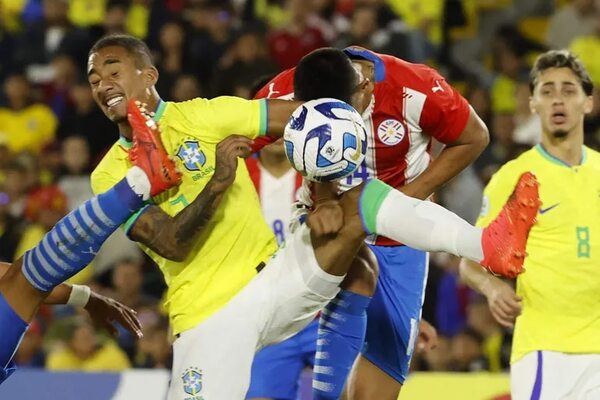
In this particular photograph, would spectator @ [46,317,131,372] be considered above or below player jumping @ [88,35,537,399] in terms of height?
below

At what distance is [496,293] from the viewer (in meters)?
5.71

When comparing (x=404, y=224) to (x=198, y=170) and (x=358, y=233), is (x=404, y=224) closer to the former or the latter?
(x=358, y=233)

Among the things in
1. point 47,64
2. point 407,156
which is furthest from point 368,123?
point 47,64

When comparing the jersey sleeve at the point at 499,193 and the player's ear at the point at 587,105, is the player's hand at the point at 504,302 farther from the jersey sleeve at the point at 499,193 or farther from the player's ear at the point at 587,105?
the player's ear at the point at 587,105

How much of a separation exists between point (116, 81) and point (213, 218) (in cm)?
70

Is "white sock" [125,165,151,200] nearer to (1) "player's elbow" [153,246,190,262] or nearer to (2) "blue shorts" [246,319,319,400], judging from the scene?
(1) "player's elbow" [153,246,190,262]

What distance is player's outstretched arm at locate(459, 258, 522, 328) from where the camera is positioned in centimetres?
561

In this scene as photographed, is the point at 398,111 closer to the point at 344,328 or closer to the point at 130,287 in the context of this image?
the point at 344,328

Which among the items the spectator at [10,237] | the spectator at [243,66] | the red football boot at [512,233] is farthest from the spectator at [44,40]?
the red football boot at [512,233]

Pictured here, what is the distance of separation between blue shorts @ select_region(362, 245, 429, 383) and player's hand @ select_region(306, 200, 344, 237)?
88cm

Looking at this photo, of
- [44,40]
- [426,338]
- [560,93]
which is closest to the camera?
[560,93]

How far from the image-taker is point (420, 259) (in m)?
6.13

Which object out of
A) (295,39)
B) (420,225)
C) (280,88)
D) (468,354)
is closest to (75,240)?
(280,88)

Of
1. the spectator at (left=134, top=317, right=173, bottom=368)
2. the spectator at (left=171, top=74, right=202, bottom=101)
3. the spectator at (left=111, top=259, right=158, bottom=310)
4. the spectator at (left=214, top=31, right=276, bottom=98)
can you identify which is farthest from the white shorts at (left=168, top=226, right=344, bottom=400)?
the spectator at (left=171, top=74, right=202, bottom=101)
